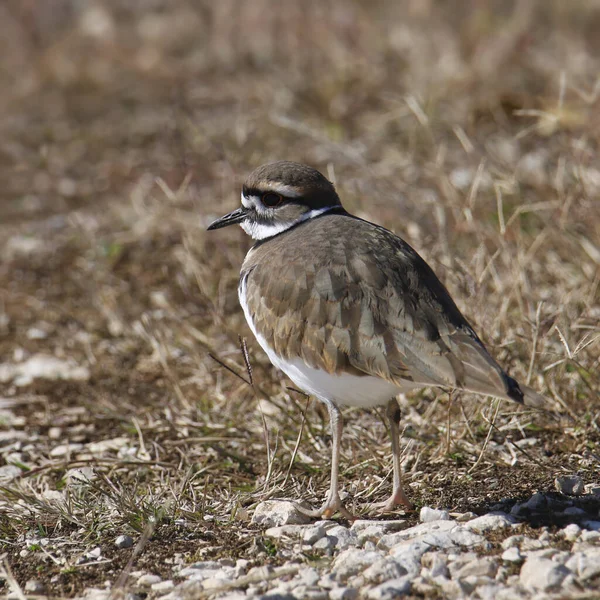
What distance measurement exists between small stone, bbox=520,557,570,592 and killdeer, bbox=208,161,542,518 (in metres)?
0.59

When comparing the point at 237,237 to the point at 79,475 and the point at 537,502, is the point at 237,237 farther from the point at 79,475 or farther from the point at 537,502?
the point at 537,502

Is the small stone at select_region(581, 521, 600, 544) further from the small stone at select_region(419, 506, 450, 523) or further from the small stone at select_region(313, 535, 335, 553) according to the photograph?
the small stone at select_region(313, 535, 335, 553)

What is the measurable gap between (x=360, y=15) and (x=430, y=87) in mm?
2088

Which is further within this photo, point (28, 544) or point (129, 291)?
point (129, 291)

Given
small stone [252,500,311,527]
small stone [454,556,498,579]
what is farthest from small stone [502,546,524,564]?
small stone [252,500,311,527]

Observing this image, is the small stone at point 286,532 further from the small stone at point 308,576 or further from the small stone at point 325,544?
the small stone at point 308,576

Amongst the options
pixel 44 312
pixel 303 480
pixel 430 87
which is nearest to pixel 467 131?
pixel 430 87

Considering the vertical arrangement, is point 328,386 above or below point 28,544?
above

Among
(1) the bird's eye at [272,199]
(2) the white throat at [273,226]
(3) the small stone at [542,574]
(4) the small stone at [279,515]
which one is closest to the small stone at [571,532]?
(3) the small stone at [542,574]

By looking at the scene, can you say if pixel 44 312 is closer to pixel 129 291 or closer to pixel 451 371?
pixel 129 291

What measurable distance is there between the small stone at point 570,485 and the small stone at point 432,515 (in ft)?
1.62

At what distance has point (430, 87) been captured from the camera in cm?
865

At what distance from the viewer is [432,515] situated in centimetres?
380

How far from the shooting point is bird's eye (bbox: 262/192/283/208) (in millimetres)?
4695
